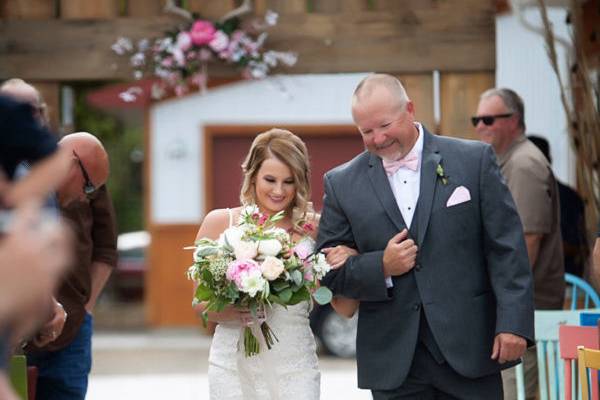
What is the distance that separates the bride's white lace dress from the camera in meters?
4.95

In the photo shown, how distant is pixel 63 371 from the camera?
5152mm

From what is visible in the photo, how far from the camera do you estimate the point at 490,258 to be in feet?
14.9

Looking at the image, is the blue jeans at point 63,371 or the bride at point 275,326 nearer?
the bride at point 275,326

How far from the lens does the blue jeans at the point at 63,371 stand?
5117 mm

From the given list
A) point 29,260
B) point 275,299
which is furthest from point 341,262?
point 29,260

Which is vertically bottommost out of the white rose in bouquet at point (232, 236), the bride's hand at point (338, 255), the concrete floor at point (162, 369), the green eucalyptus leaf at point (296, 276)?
the concrete floor at point (162, 369)

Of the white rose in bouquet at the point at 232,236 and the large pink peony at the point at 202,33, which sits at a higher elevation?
the large pink peony at the point at 202,33

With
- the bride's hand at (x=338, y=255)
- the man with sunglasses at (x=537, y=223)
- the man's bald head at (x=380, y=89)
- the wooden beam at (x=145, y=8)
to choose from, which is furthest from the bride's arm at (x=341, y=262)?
the wooden beam at (x=145, y=8)

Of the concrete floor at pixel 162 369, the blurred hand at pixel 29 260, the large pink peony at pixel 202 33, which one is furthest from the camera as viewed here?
the concrete floor at pixel 162 369

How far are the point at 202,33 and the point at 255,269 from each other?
3571 mm

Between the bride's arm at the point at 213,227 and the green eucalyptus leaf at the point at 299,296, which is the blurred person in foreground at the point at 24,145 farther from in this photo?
the bride's arm at the point at 213,227

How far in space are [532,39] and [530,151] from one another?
179 inches

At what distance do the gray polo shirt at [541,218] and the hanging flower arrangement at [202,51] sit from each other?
2.05 m

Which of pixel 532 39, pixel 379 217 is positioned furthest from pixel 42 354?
pixel 532 39
